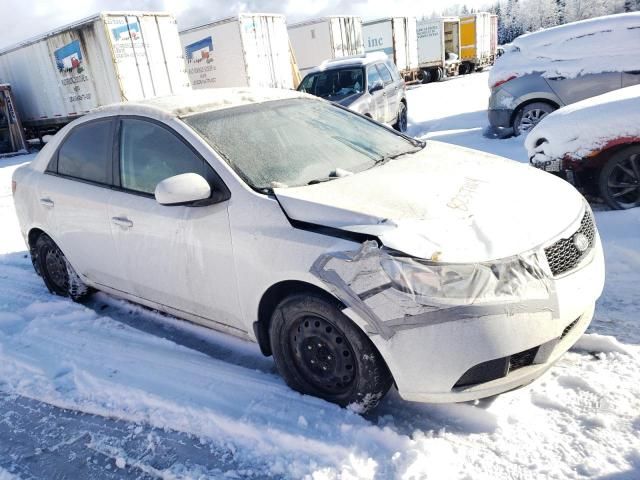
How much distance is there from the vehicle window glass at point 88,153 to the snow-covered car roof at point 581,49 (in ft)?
21.8

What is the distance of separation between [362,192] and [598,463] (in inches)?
62.7

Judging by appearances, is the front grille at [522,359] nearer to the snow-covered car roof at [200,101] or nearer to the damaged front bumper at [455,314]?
the damaged front bumper at [455,314]

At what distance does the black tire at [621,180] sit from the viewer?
14.5 ft

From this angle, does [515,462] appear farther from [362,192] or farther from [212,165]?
[212,165]

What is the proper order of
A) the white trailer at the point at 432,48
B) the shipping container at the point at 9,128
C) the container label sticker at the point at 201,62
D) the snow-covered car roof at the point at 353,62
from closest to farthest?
the snow-covered car roof at the point at 353,62 < the shipping container at the point at 9,128 < the container label sticker at the point at 201,62 < the white trailer at the point at 432,48

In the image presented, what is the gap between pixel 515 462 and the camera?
214cm

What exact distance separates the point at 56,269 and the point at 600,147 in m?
4.94

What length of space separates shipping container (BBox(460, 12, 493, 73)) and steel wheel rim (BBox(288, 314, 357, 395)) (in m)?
34.2

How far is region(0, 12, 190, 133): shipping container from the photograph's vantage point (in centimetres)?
1341

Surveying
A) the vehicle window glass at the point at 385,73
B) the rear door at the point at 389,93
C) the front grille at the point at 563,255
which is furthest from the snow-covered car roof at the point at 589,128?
the vehicle window glass at the point at 385,73

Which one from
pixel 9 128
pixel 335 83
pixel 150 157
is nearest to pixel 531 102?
pixel 335 83

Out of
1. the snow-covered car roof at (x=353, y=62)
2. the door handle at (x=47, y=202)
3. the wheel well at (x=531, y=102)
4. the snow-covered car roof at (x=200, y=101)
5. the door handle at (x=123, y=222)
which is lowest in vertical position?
the wheel well at (x=531, y=102)

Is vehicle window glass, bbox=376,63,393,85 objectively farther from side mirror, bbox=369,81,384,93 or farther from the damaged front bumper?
the damaged front bumper

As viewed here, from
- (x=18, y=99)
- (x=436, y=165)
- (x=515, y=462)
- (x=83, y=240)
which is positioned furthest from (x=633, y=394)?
(x=18, y=99)
